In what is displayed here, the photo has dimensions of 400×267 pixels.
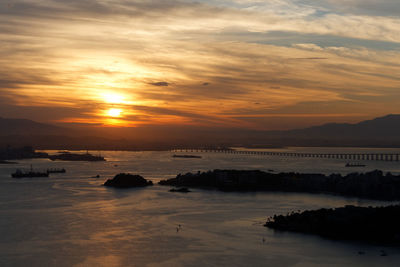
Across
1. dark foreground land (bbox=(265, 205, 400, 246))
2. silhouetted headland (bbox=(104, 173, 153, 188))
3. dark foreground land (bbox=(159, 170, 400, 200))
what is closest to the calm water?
dark foreground land (bbox=(265, 205, 400, 246))

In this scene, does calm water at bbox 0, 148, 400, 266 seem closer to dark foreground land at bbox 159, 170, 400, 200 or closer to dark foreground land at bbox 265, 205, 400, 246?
dark foreground land at bbox 265, 205, 400, 246

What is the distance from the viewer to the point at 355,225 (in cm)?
2923

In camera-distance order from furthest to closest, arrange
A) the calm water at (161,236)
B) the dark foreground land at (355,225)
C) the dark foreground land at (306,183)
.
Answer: the dark foreground land at (306,183), the dark foreground land at (355,225), the calm water at (161,236)

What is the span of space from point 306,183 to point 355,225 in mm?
27429

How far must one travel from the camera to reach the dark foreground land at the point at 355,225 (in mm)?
28422

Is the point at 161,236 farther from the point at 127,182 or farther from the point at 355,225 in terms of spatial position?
the point at 127,182

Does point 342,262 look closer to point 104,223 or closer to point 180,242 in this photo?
point 180,242

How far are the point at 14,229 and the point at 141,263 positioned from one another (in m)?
11.6

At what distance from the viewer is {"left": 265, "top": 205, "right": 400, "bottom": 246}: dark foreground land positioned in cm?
2842

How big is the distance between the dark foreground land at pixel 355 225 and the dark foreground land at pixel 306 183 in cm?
1954

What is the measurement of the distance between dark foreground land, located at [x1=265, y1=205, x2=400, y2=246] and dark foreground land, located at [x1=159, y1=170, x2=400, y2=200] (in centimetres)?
1954

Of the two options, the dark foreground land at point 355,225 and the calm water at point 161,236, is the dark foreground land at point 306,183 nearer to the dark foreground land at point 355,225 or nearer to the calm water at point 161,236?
the calm water at point 161,236

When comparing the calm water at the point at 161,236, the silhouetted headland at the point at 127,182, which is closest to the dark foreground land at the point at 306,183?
the silhouetted headland at the point at 127,182

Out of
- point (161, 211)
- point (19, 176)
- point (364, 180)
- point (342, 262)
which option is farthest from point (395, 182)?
point (19, 176)
